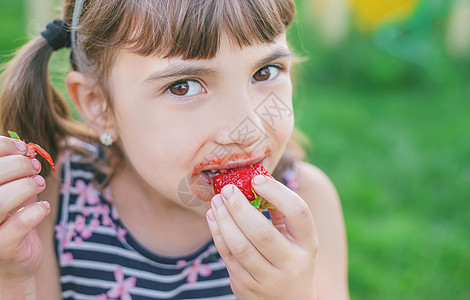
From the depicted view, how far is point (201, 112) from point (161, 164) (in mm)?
205

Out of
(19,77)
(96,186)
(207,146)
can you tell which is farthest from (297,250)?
(19,77)

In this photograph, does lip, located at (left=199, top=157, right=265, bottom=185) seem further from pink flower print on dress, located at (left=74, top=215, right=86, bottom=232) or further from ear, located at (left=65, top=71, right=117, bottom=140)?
pink flower print on dress, located at (left=74, top=215, right=86, bottom=232)

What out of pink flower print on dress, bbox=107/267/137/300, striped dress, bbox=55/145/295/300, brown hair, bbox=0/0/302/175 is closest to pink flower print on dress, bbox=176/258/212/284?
striped dress, bbox=55/145/295/300

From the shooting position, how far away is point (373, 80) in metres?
4.56

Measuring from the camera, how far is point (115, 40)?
63.2 inches

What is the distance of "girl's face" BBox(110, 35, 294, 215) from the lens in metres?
1.51

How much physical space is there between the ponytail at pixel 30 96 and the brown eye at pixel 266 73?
737mm

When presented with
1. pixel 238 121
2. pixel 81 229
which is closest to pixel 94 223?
pixel 81 229

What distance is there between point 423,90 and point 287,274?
3413mm

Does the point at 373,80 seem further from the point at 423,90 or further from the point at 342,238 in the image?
the point at 342,238

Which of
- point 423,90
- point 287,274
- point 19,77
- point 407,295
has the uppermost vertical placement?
point 423,90

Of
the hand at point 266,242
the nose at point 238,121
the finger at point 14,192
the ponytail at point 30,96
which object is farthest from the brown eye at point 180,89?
the ponytail at point 30,96

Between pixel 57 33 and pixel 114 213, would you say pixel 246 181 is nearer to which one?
pixel 114 213

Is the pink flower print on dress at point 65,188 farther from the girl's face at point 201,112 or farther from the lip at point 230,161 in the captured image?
the lip at point 230,161
